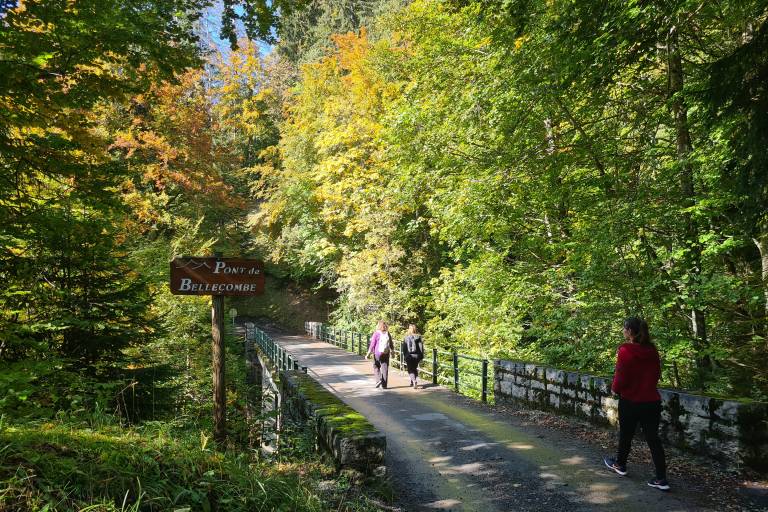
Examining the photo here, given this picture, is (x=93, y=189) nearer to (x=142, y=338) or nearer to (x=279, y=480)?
(x=142, y=338)

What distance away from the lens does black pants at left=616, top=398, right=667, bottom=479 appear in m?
4.47

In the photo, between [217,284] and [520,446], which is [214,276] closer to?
[217,284]

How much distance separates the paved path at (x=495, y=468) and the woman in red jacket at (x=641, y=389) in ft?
1.33

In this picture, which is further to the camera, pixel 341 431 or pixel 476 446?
pixel 476 446

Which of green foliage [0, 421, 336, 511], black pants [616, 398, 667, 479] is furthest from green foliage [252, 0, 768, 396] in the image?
green foliage [0, 421, 336, 511]

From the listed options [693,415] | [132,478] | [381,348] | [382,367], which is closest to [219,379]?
[132,478]

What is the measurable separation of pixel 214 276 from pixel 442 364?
9053 millimetres

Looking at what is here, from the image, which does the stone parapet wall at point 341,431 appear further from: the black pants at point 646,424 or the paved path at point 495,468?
the black pants at point 646,424

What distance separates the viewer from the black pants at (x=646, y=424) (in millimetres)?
4473

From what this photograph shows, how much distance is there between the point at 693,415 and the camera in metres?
4.98

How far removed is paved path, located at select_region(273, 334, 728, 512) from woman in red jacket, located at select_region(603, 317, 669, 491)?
0.41 m

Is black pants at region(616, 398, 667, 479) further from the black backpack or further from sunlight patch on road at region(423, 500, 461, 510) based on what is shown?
the black backpack

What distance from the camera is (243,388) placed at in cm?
1293

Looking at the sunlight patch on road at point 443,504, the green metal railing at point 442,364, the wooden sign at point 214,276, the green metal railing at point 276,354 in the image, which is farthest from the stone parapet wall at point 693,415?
the green metal railing at point 276,354
